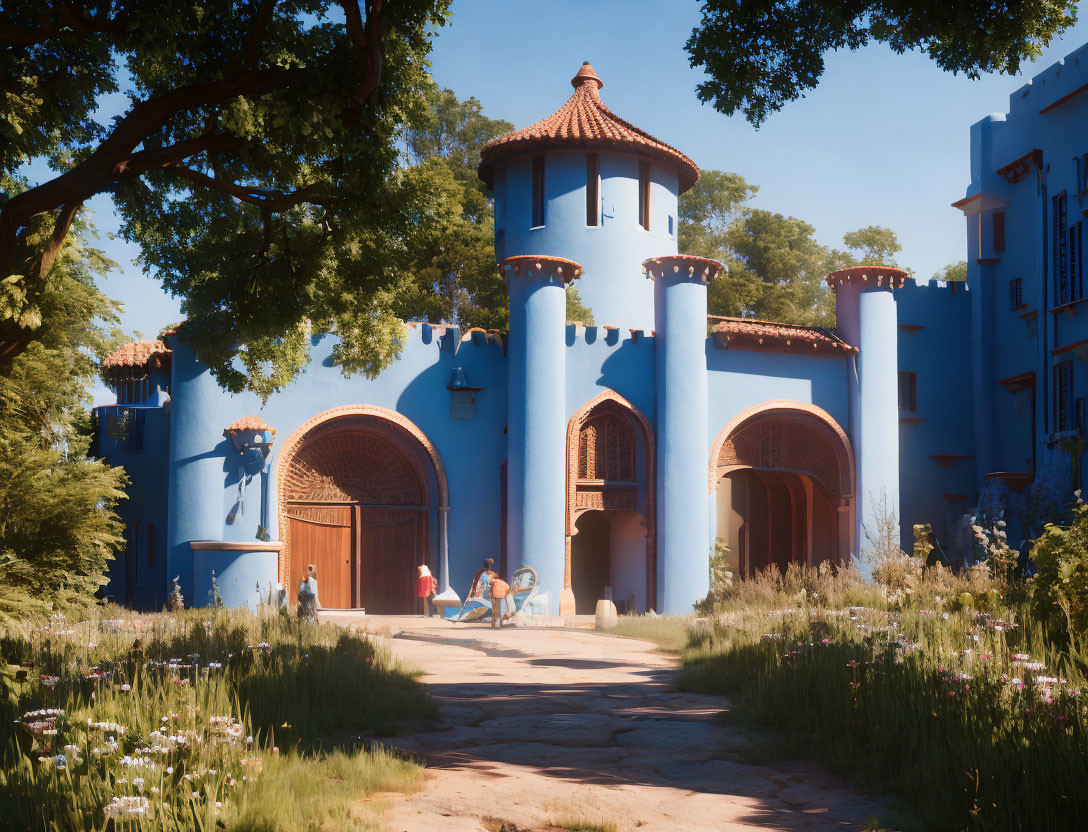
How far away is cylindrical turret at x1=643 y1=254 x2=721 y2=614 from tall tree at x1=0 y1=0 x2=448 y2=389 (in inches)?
398

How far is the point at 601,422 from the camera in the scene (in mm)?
22047

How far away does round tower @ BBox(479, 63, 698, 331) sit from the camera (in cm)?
2564

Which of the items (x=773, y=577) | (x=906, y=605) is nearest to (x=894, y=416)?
(x=773, y=577)

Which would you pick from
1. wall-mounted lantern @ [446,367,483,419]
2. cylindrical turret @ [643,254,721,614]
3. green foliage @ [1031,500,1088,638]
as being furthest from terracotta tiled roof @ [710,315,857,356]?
green foliage @ [1031,500,1088,638]

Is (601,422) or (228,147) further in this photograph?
(601,422)

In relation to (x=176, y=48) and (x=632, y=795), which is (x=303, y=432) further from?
(x=632, y=795)

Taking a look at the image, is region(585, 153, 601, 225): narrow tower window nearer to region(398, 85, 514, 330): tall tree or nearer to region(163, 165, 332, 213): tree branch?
region(398, 85, 514, 330): tall tree

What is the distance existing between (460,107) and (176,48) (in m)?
28.2

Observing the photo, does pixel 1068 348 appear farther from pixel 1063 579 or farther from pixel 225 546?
pixel 225 546

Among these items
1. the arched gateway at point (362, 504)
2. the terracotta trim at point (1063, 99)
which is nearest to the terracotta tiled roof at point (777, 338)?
the terracotta trim at point (1063, 99)

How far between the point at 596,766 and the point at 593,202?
20544 mm

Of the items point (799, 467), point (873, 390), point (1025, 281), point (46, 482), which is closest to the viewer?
point (46, 482)

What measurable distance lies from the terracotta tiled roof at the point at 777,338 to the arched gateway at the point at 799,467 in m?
1.21

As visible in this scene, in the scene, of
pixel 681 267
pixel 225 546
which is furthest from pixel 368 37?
pixel 681 267
